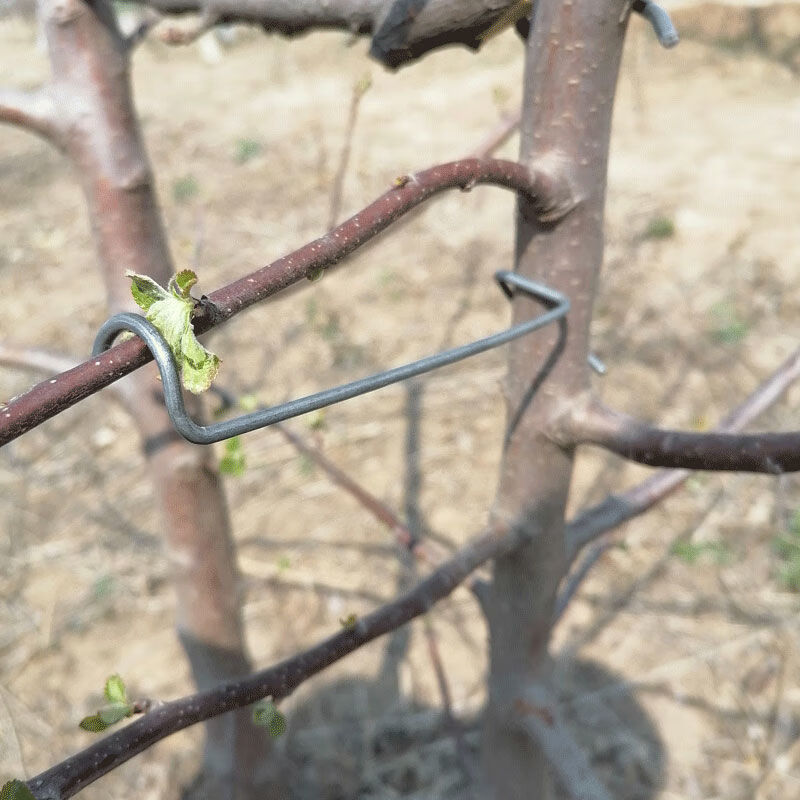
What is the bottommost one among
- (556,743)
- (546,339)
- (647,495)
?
(556,743)

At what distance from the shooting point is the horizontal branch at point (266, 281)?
382mm

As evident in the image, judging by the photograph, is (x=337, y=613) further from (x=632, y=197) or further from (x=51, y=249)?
(x=51, y=249)

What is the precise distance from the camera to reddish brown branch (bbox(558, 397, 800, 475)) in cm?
53

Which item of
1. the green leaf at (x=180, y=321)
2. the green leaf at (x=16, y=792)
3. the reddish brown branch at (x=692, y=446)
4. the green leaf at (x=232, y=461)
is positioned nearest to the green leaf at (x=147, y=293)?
the green leaf at (x=180, y=321)

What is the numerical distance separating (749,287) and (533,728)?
2817mm

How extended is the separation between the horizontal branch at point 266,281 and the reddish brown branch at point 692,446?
25cm

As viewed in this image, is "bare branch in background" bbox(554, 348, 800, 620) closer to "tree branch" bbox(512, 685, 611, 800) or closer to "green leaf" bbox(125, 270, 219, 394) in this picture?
"tree branch" bbox(512, 685, 611, 800)

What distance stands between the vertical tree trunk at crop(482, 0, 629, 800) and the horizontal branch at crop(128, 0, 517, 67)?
0.17 ft

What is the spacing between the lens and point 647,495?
3.18 ft

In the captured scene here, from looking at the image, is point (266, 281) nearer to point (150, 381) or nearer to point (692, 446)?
point (692, 446)

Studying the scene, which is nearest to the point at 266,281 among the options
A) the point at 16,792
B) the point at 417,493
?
the point at 16,792

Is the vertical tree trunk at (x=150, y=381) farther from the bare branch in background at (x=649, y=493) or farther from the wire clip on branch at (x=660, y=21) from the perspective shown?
the wire clip on branch at (x=660, y=21)

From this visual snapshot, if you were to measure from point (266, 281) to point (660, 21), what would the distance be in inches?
16.5

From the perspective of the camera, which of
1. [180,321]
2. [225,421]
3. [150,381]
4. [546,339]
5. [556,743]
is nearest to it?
[180,321]
